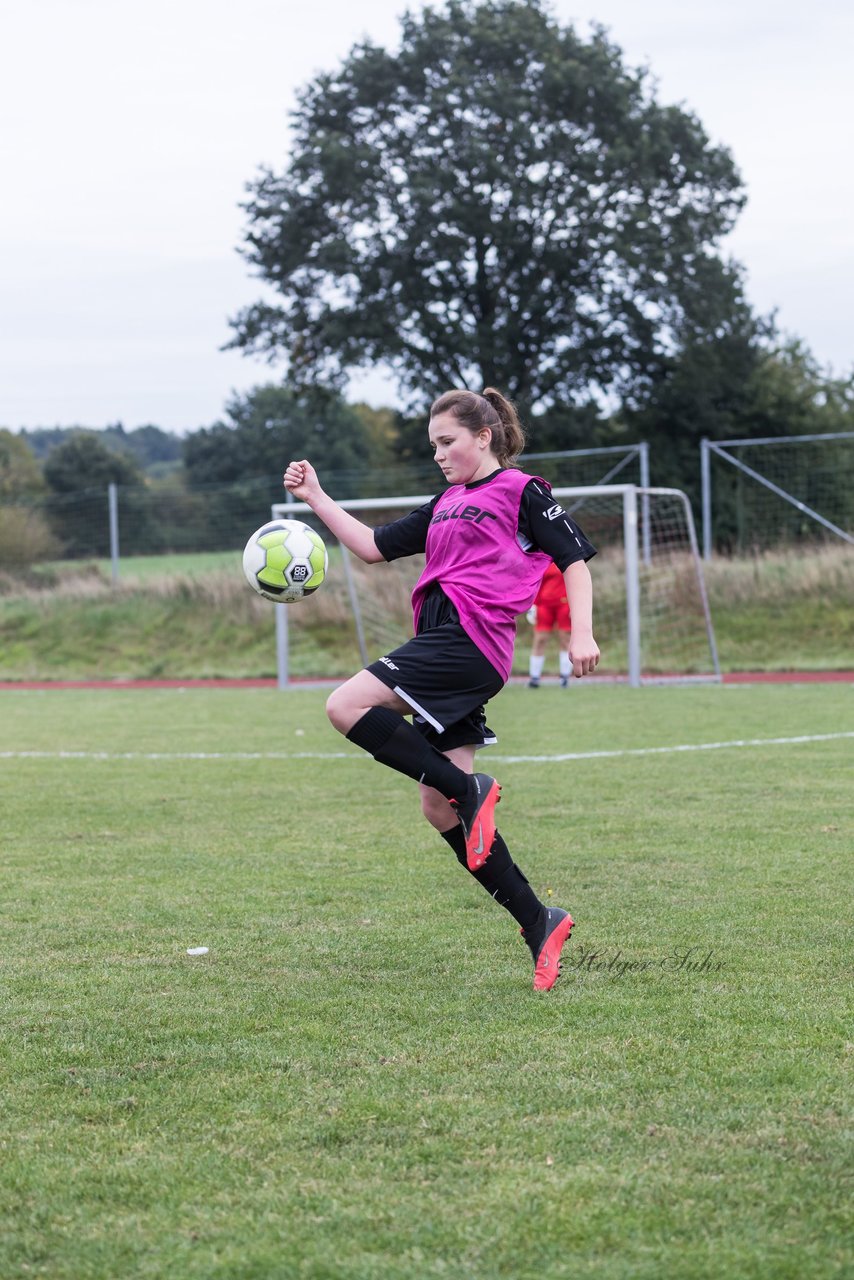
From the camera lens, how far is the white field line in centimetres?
962

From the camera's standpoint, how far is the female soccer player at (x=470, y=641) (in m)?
4.02

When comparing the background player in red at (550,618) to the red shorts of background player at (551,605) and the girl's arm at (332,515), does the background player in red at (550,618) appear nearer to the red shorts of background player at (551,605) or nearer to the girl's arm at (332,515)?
the red shorts of background player at (551,605)

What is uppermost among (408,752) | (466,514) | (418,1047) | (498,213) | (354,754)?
(498,213)

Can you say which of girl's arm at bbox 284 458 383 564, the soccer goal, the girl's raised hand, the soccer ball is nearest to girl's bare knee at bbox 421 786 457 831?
girl's arm at bbox 284 458 383 564

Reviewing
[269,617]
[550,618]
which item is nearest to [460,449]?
[550,618]

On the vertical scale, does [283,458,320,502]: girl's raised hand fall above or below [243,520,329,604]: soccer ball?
above

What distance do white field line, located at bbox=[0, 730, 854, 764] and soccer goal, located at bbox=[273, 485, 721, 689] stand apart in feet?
21.4

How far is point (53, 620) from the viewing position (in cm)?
2483

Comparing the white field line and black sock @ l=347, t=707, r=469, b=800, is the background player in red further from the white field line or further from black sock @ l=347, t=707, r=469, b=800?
black sock @ l=347, t=707, r=469, b=800

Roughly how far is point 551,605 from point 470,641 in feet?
37.4

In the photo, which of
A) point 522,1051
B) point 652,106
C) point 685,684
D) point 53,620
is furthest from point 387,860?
point 652,106

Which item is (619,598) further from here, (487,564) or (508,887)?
(508,887)

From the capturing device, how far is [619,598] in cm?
1977

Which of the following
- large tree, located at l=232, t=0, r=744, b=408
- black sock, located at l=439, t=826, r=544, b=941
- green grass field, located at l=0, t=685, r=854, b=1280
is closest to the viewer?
green grass field, located at l=0, t=685, r=854, b=1280
